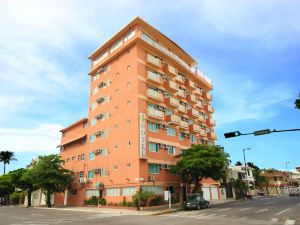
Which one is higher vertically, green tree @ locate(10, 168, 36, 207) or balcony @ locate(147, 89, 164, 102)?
balcony @ locate(147, 89, 164, 102)

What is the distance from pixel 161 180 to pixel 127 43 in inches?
906

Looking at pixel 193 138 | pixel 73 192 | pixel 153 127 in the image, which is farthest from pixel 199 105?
pixel 73 192

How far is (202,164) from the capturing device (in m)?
37.7

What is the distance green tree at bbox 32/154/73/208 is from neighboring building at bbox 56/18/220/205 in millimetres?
3248

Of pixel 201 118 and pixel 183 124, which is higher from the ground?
pixel 201 118

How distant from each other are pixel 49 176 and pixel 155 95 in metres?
22.9

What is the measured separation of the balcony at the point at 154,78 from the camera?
44888 millimetres

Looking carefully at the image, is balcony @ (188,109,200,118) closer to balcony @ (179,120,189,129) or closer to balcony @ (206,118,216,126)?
balcony @ (179,120,189,129)

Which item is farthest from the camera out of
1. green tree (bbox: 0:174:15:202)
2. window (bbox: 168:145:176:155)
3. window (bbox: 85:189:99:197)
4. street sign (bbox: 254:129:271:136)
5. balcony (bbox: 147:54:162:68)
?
green tree (bbox: 0:174:15:202)

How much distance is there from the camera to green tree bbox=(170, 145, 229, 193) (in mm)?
37781

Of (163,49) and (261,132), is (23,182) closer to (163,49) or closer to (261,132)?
(163,49)

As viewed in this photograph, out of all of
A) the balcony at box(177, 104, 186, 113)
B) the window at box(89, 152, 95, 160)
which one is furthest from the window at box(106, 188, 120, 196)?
the balcony at box(177, 104, 186, 113)

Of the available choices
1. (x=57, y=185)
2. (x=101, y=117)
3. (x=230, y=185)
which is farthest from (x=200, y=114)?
(x=57, y=185)

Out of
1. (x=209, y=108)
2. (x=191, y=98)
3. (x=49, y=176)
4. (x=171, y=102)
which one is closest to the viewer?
(x=49, y=176)
